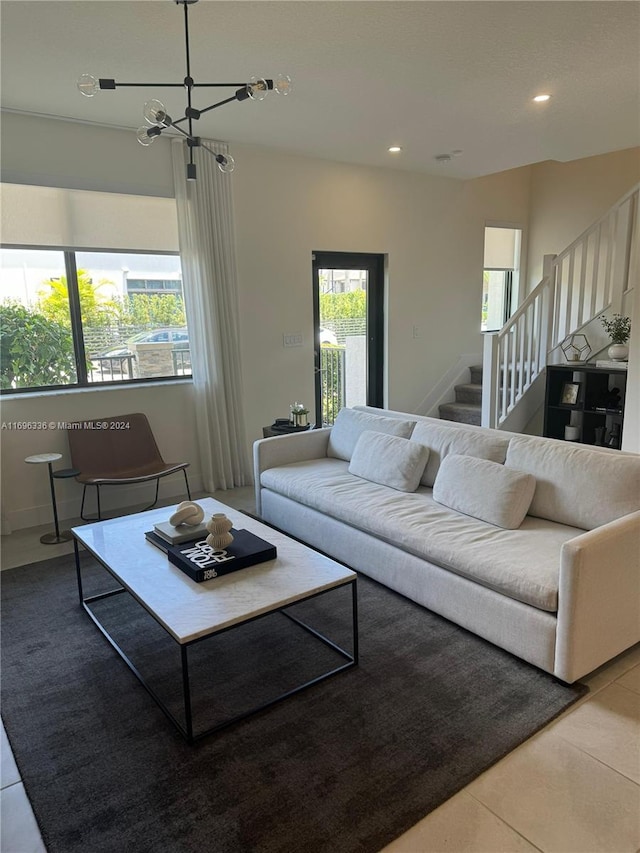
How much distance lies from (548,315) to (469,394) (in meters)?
1.36

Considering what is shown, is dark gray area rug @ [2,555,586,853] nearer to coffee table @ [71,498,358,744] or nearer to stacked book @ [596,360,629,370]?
coffee table @ [71,498,358,744]

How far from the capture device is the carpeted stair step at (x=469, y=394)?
6426mm

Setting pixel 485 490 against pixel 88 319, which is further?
pixel 88 319

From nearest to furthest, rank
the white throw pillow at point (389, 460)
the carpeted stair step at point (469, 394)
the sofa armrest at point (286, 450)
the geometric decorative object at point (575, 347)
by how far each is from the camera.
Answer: the white throw pillow at point (389, 460)
the sofa armrest at point (286, 450)
the geometric decorative object at point (575, 347)
the carpeted stair step at point (469, 394)

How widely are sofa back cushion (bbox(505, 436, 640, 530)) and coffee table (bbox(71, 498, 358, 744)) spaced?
1117mm

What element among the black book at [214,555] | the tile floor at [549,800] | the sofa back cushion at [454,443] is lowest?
the tile floor at [549,800]

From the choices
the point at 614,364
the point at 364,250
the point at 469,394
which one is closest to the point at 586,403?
the point at 614,364

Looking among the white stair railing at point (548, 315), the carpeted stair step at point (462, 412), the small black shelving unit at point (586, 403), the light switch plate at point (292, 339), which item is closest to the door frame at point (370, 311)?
the light switch plate at point (292, 339)

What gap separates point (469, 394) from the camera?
21.4 feet

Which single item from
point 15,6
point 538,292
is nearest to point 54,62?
point 15,6

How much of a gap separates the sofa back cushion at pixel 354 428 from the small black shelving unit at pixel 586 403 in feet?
Result: 7.46

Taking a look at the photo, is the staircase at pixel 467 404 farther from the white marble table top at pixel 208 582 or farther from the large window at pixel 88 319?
the white marble table top at pixel 208 582

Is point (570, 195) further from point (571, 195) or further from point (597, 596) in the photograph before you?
point (597, 596)

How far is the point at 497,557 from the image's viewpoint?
8.01 feet
